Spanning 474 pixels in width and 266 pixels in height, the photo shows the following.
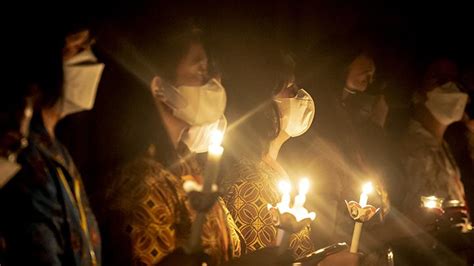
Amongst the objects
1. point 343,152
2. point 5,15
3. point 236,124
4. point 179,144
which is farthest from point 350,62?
point 5,15

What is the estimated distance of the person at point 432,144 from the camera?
445 centimetres

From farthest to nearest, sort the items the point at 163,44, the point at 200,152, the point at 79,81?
the point at 200,152 < the point at 163,44 < the point at 79,81

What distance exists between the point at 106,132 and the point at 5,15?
0.72 m

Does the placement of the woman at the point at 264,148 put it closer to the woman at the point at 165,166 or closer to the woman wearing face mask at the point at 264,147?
the woman wearing face mask at the point at 264,147

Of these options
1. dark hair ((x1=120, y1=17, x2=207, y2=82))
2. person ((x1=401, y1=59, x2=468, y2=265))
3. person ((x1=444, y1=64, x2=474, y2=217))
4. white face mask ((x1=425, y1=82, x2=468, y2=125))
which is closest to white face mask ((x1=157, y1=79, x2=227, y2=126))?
dark hair ((x1=120, y1=17, x2=207, y2=82))

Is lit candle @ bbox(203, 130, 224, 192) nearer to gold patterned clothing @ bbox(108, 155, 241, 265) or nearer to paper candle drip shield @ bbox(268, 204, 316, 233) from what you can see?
paper candle drip shield @ bbox(268, 204, 316, 233)

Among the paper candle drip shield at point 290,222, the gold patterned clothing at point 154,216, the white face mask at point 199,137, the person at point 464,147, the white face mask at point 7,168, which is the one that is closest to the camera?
the white face mask at point 7,168

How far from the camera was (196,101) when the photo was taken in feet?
9.31

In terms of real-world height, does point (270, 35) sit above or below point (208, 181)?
above

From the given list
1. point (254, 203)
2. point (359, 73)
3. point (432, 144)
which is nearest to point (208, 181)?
point (254, 203)

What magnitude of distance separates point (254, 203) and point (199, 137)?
20.7 inches

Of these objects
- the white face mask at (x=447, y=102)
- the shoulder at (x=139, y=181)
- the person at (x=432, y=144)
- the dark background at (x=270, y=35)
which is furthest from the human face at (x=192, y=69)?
the white face mask at (x=447, y=102)

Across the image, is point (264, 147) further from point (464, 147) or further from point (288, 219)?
point (464, 147)

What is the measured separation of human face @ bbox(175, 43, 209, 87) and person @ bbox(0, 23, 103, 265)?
53 centimetres
